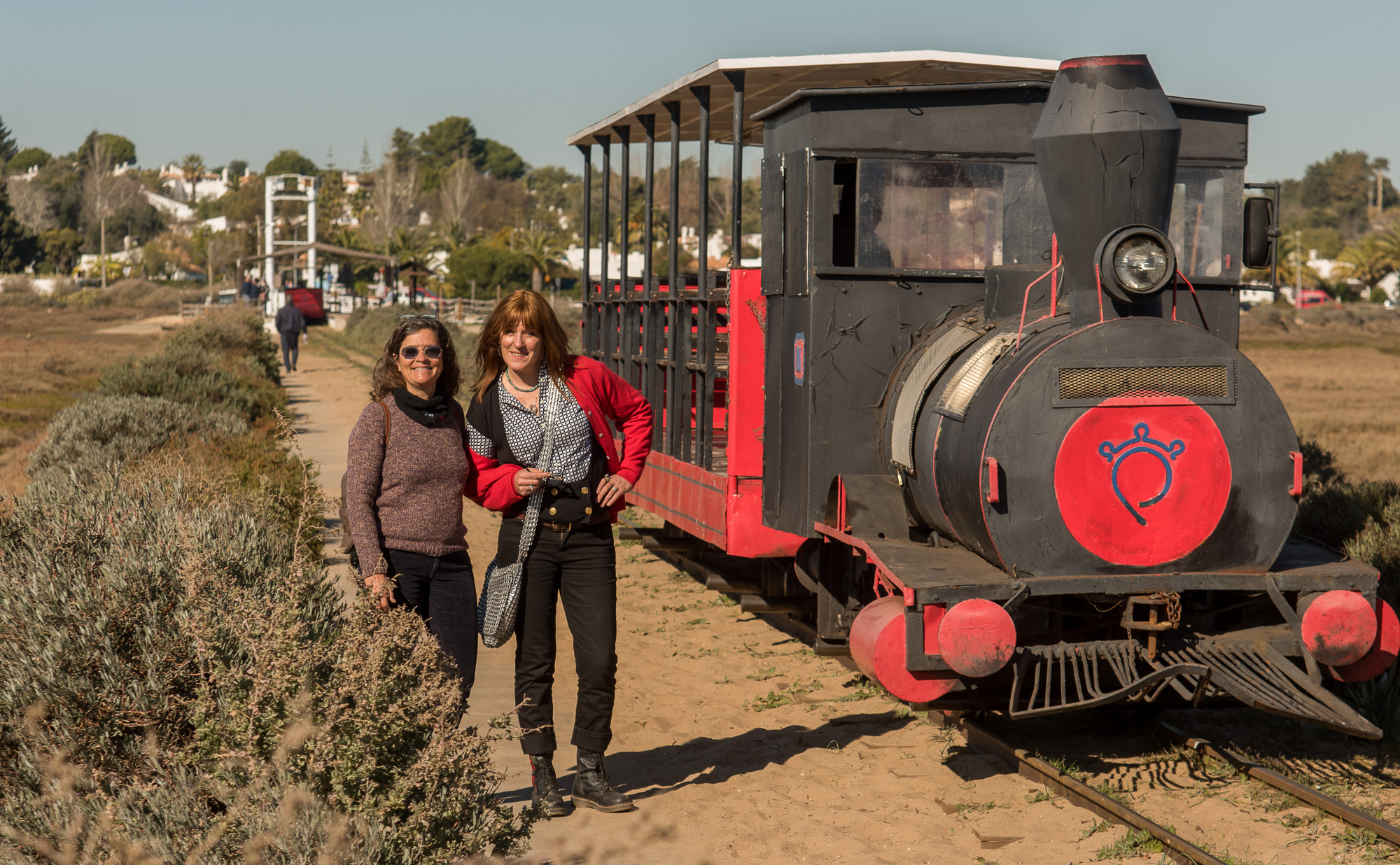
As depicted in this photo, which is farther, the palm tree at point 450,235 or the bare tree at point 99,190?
the bare tree at point 99,190

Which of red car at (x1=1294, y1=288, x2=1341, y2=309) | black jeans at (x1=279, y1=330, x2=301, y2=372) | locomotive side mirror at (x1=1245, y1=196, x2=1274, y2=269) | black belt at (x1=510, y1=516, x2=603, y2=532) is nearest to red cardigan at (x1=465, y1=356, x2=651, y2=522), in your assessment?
black belt at (x1=510, y1=516, x2=603, y2=532)

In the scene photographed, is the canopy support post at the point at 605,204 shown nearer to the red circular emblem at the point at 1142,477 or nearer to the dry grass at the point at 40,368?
the dry grass at the point at 40,368

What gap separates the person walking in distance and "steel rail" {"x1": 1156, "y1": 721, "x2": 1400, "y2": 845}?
29147mm

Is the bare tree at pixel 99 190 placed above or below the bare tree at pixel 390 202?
above

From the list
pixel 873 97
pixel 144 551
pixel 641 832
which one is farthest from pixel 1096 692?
pixel 144 551

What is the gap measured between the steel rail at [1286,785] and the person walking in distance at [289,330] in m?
29.1

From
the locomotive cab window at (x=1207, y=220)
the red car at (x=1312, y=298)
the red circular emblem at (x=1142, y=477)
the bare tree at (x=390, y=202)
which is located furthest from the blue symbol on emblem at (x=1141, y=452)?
the bare tree at (x=390, y=202)

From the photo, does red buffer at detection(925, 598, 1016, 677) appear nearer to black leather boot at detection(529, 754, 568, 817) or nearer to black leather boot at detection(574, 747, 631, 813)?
black leather boot at detection(574, 747, 631, 813)

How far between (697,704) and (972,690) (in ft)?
6.72

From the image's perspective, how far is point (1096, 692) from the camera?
5227mm

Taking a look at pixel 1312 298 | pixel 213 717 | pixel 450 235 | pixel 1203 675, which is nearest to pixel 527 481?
pixel 213 717

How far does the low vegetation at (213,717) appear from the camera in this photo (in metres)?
3.79

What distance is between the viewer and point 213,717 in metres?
4.27

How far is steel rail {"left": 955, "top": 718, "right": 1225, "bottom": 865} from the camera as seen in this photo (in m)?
4.84
